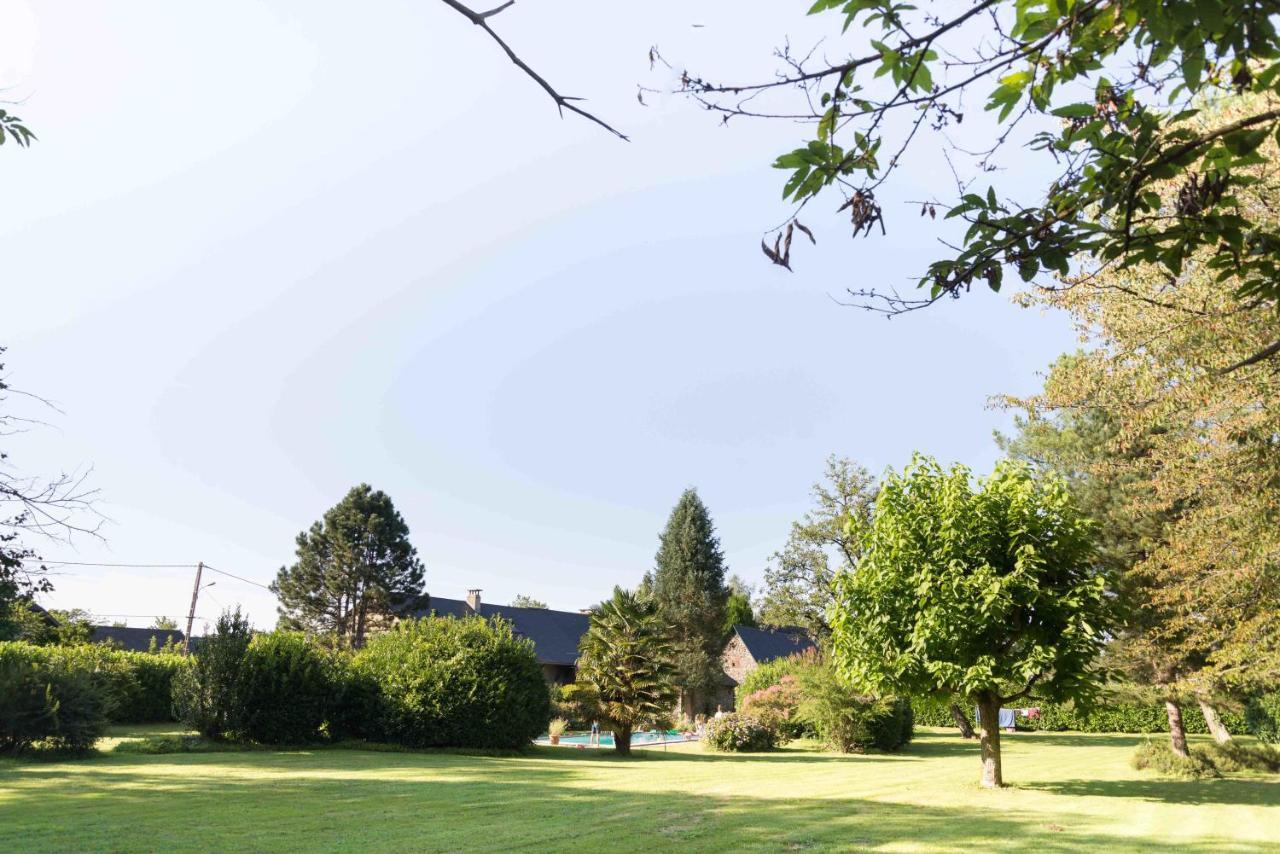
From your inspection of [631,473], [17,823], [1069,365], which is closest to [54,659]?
[17,823]

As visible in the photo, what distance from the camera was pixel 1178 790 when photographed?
49.6 feet

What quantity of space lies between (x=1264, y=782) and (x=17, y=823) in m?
21.0

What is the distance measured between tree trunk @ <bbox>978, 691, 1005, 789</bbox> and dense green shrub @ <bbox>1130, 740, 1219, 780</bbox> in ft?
19.5

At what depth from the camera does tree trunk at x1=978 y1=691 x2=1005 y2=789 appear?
14.3 metres

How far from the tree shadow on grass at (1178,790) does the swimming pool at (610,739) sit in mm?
15595

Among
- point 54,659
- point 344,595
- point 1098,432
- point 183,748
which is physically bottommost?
point 183,748

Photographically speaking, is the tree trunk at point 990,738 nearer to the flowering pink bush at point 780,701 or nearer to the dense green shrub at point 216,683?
the flowering pink bush at point 780,701

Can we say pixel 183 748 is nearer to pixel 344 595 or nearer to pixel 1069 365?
pixel 1069 365

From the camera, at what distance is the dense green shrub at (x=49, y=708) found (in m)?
17.1

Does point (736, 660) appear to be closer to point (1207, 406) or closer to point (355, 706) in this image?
point (355, 706)

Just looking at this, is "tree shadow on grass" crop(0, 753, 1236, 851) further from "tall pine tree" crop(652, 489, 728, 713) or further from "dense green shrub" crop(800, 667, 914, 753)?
"tall pine tree" crop(652, 489, 728, 713)

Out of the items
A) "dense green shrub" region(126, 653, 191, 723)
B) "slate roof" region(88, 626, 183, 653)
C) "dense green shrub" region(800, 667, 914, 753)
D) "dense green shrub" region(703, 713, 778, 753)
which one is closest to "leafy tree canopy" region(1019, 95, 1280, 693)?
"dense green shrub" region(800, 667, 914, 753)

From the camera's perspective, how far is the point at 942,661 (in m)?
13.5

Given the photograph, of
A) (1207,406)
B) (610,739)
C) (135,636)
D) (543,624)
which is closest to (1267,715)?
(610,739)
